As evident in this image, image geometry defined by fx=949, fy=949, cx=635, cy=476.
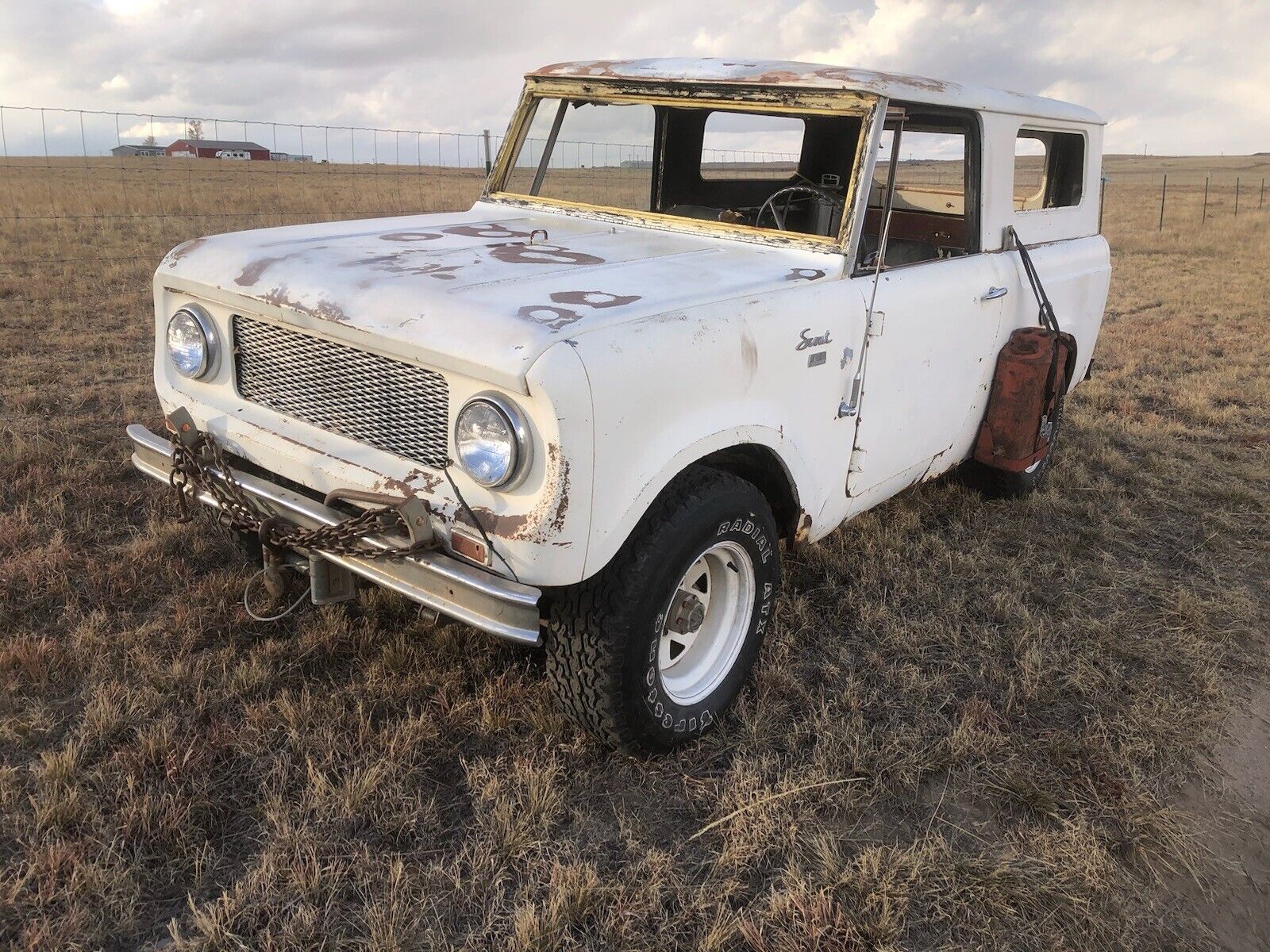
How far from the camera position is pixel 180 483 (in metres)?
2.82

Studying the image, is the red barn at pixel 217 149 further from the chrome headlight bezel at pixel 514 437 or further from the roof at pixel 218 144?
the chrome headlight bezel at pixel 514 437

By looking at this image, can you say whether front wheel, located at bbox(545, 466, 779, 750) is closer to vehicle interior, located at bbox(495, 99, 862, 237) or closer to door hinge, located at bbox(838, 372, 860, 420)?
door hinge, located at bbox(838, 372, 860, 420)

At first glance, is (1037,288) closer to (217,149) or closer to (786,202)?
(786,202)

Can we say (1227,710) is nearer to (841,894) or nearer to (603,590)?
(841,894)

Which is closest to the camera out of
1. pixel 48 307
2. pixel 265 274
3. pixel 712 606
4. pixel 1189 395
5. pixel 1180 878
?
pixel 1180 878

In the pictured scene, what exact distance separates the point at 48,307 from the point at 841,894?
841 cm

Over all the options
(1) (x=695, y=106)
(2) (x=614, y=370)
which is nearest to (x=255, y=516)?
(2) (x=614, y=370)

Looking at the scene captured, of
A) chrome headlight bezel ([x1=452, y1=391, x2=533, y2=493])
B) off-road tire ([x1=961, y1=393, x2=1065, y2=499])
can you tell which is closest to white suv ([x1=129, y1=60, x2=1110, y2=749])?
chrome headlight bezel ([x1=452, y1=391, x2=533, y2=493])

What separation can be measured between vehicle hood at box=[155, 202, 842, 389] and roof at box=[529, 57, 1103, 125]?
0.57 m

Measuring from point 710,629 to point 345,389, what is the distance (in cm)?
133

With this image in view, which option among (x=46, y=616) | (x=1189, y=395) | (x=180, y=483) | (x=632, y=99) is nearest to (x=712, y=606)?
(x=180, y=483)

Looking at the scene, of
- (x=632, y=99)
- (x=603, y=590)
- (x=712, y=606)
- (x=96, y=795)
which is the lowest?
(x=96, y=795)

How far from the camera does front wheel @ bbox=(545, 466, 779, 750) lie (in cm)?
247

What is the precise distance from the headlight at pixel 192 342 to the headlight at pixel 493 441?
1.10m
